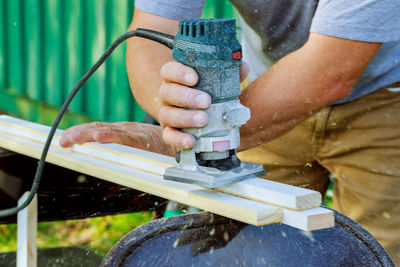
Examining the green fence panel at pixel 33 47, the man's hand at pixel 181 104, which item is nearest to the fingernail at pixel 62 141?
the man's hand at pixel 181 104

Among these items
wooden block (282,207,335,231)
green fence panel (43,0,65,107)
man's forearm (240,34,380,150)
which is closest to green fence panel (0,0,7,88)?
green fence panel (43,0,65,107)

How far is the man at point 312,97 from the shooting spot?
151 cm

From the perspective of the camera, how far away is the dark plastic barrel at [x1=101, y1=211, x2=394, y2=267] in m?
1.17

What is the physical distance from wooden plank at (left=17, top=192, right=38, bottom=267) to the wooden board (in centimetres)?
19

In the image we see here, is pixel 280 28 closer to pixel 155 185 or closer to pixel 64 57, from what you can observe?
pixel 155 185

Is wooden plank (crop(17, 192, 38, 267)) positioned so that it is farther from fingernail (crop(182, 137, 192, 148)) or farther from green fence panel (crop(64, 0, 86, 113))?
green fence panel (crop(64, 0, 86, 113))

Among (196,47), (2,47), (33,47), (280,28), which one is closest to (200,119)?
(196,47)

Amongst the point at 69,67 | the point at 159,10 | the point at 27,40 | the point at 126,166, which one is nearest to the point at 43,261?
the point at 126,166

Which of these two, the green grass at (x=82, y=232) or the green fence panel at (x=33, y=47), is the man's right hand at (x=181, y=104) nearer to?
the green grass at (x=82, y=232)

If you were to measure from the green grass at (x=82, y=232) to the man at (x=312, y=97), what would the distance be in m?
1.44

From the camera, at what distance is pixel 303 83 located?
1601 mm

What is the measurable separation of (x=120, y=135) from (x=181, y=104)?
56cm

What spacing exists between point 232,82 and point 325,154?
3.42ft

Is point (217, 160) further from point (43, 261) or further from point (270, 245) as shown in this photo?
point (43, 261)
